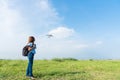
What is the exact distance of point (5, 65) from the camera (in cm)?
2444

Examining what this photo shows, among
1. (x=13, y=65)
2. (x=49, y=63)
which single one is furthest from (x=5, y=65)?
(x=49, y=63)

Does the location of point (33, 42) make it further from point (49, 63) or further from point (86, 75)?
point (49, 63)

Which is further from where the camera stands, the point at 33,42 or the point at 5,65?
the point at 5,65

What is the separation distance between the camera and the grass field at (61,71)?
65.6 feet

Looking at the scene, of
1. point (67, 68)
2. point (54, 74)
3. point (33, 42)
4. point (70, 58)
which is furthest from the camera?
point (70, 58)

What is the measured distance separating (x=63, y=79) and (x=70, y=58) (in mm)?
11104

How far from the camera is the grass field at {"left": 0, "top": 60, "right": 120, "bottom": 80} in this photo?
1998cm

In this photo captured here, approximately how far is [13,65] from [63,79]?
627 centimetres

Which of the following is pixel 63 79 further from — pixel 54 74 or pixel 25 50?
pixel 25 50

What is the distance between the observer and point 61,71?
21.9 meters

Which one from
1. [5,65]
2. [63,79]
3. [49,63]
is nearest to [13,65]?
[5,65]

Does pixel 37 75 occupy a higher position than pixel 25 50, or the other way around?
pixel 25 50

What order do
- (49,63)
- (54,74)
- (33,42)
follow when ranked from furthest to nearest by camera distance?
(49,63) → (54,74) → (33,42)

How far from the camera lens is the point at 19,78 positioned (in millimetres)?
19391
